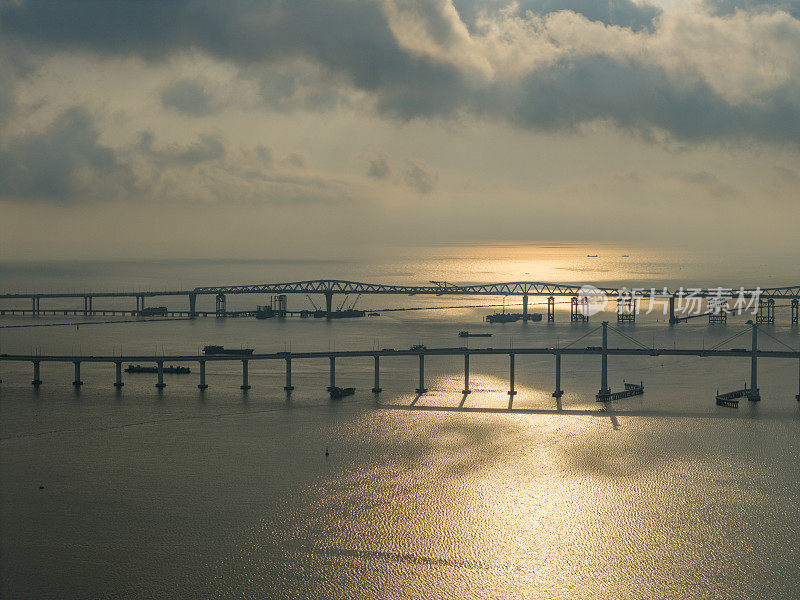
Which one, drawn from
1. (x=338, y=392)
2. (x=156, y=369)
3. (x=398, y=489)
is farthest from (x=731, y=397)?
(x=156, y=369)

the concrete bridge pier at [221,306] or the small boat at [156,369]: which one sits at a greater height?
the concrete bridge pier at [221,306]

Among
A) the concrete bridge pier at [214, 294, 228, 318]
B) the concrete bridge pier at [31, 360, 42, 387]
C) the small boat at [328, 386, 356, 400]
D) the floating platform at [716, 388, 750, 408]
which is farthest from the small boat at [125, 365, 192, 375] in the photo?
the concrete bridge pier at [214, 294, 228, 318]

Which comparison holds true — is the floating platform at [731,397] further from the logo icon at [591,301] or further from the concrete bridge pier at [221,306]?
the concrete bridge pier at [221,306]

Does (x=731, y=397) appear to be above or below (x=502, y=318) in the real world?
below

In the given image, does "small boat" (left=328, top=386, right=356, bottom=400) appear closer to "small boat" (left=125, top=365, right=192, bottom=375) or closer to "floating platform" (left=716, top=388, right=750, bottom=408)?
"small boat" (left=125, top=365, right=192, bottom=375)

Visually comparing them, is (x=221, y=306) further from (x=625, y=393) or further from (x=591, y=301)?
(x=625, y=393)

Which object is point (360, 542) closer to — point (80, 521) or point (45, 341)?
point (80, 521)

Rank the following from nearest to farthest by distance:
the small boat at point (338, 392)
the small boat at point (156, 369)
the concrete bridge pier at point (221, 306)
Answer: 1. the small boat at point (338, 392)
2. the small boat at point (156, 369)
3. the concrete bridge pier at point (221, 306)

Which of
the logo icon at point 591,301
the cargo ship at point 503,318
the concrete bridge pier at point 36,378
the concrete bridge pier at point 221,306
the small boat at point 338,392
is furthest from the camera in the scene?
the concrete bridge pier at point 221,306

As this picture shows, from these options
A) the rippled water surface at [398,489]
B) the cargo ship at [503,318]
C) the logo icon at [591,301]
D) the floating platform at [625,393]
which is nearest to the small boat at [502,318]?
the cargo ship at [503,318]
